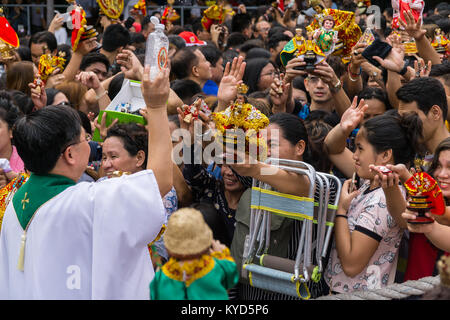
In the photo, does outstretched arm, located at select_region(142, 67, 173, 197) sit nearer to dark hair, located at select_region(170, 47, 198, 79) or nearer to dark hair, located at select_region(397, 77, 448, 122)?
dark hair, located at select_region(397, 77, 448, 122)

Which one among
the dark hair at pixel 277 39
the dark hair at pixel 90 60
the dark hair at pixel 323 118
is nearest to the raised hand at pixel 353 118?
the dark hair at pixel 323 118

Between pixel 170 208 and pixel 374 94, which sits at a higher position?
pixel 374 94

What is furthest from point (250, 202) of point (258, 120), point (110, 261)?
point (110, 261)

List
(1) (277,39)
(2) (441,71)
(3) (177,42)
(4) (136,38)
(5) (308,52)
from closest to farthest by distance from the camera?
(5) (308,52) → (2) (441,71) → (3) (177,42) → (1) (277,39) → (4) (136,38)

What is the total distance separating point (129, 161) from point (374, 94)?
2041mm

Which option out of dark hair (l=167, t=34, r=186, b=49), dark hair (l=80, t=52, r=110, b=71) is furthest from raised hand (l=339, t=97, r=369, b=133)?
dark hair (l=167, t=34, r=186, b=49)

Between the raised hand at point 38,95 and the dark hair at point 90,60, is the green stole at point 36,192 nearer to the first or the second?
the raised hand at point 38,95

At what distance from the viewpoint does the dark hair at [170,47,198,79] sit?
518 centimetres

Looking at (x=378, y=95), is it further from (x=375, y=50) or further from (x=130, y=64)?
(x=130, y=64)

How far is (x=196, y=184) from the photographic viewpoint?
3.38 meters

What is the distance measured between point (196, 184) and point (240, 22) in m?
7.19

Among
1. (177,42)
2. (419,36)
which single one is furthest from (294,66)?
(177,42)

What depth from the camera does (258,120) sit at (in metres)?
2.83
